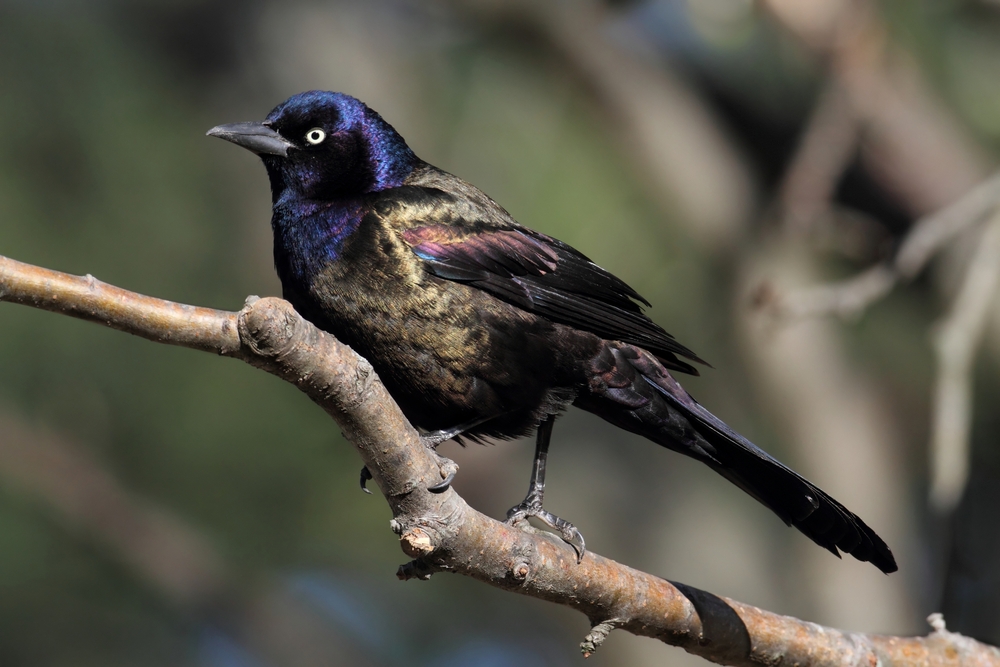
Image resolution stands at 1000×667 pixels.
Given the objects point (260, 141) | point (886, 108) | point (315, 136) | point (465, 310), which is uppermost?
point (886, 108)

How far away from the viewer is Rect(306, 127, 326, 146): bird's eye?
365cm

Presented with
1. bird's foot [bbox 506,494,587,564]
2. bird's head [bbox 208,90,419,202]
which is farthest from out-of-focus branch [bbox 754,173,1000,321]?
bird's head [bbox 208,90,419,202]

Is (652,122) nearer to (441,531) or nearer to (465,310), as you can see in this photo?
(465,310)

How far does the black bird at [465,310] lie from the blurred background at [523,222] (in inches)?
101

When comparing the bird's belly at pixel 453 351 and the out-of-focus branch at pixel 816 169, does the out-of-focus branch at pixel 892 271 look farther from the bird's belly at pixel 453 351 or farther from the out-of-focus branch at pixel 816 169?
the bird's belly at pixel 453 351

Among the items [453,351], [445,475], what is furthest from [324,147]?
[445,475]

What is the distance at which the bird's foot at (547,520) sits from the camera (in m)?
3.02

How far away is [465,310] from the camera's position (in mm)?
3277

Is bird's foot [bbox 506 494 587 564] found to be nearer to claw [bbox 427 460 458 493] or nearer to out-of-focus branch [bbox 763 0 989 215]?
claw [bbox 427 460 458 493]

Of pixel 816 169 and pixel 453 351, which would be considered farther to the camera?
pixel 816 169

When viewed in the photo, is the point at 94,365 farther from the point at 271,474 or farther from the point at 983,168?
the point at 983,168

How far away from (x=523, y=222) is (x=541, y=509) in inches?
144

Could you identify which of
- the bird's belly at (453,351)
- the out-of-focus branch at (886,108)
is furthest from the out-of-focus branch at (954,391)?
the out-of-focus branch at (886,108)

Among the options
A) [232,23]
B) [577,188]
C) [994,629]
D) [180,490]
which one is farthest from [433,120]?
[994,629]
